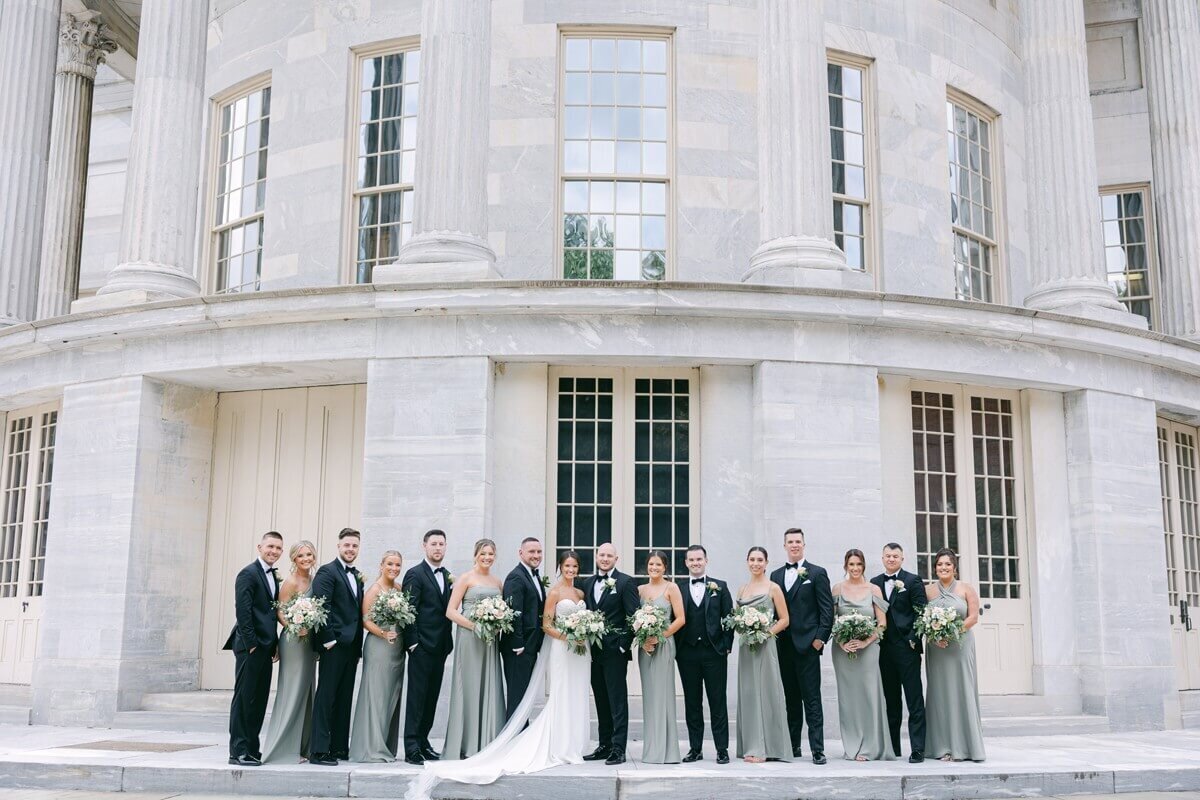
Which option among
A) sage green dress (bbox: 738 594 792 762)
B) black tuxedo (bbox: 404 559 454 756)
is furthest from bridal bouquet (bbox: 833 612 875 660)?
black tuxedo (bbox: 404 559 454 756)

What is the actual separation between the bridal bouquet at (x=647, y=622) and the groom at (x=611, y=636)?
0.43ft

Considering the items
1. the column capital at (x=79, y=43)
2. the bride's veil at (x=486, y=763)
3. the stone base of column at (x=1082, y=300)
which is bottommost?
the bride's veil at (x=486, y=763)

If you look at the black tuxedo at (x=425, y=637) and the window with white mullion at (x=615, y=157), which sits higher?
the window with white mullion at (x=615, y=157)

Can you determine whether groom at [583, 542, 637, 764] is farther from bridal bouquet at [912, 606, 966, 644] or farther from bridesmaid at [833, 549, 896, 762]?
bridal bouquet at [912, 606, 966, 644]

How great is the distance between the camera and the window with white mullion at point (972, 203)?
1806cm

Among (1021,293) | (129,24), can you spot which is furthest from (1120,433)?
(129,24)

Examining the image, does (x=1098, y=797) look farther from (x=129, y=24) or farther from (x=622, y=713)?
(x=129, y=24)

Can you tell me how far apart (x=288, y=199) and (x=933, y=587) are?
1060cm

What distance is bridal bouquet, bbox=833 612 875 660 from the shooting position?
1106cm

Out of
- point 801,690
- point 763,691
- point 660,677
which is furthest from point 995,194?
point 660,677

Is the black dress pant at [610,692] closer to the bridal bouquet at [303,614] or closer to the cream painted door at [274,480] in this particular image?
the bridal bouquet at [303,614]

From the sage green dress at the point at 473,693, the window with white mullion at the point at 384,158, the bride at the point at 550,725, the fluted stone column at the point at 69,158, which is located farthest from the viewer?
the fluted stone column at the point at 69,158

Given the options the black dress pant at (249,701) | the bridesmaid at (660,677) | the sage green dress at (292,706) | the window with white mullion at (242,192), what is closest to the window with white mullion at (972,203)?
the bridesmaid at (660,677)

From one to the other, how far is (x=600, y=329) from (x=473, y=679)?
4.31 m
